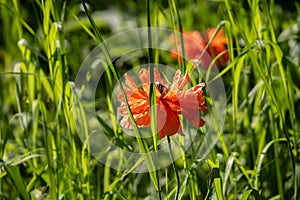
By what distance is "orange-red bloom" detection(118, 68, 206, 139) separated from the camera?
0.68 meters

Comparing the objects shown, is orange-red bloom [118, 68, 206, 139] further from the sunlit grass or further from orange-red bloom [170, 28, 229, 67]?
orange-red bloom [170, 28, 229, 67]

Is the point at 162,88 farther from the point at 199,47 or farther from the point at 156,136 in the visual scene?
the point at 199,47

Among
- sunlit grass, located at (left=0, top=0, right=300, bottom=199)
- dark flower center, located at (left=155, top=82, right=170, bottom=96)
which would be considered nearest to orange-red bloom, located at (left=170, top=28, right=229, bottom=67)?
sunlit grass, located at (left=0, top=0, right=300, bottom=199)

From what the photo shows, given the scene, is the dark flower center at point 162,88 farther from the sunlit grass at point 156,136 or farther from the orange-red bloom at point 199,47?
the orange-red bloom at point 199,47

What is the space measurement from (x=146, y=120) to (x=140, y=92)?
3 cm

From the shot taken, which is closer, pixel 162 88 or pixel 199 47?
pixel 162 88

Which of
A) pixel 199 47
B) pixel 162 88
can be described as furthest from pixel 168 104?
pixel 199 47

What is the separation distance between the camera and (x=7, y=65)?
1.62 meters

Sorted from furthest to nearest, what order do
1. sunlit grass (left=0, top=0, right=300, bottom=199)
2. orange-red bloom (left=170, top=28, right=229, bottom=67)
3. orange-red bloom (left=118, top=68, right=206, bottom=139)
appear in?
orange-red bloom (left=170, top=28, right=229, bottom=67), sunlit grass (left=0, top=0, right=300, bottom=199), orange-red bloom (left=118, top=68, right=206, bottom=139)

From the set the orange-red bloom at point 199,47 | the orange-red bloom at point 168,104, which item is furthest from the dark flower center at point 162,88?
the orange-red bloom at point 199,47

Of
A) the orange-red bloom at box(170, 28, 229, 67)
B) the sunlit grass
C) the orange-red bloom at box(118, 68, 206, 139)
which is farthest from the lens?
the orange-red bloom at box(170, 28, 229, 67)

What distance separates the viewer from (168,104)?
2.30ft

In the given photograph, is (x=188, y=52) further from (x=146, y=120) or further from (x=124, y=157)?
(x=146, y=120)

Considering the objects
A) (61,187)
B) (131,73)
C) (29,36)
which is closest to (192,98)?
(61,187)
